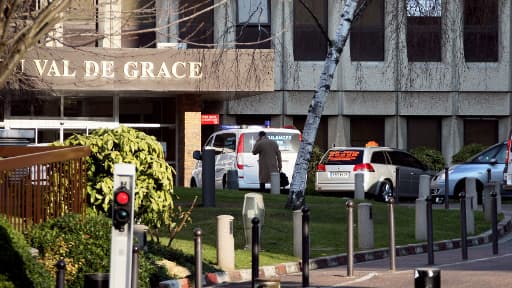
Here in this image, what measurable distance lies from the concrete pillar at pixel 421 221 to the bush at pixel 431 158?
70.4 ft

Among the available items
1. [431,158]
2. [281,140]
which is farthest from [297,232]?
[431,158]

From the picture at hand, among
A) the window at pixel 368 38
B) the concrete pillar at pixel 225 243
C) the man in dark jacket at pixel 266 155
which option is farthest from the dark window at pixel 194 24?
the window at pixel 368 38

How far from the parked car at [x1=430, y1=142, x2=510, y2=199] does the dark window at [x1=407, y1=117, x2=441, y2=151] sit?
12.7 m

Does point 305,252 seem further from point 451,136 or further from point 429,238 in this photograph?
point 451,136

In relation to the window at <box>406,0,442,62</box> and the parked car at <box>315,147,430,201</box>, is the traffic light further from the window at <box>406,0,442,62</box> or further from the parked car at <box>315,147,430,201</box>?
the window at <box>406,0,442,62</box>

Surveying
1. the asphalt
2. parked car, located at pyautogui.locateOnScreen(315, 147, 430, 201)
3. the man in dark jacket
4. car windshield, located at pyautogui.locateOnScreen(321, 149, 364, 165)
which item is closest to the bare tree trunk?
the asphalt

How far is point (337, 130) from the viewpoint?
151 ft

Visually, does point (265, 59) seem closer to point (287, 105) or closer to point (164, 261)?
point (287, 105)

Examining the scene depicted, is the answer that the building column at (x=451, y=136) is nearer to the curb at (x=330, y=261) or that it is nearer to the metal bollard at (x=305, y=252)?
the curb at (x=330, y=261)

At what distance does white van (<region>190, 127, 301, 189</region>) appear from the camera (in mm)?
34219

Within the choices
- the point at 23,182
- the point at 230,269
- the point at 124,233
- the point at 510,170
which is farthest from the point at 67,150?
the point at 510,170

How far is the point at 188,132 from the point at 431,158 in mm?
8641

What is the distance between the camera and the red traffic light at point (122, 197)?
1055 centimetres

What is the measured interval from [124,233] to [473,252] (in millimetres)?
10560
